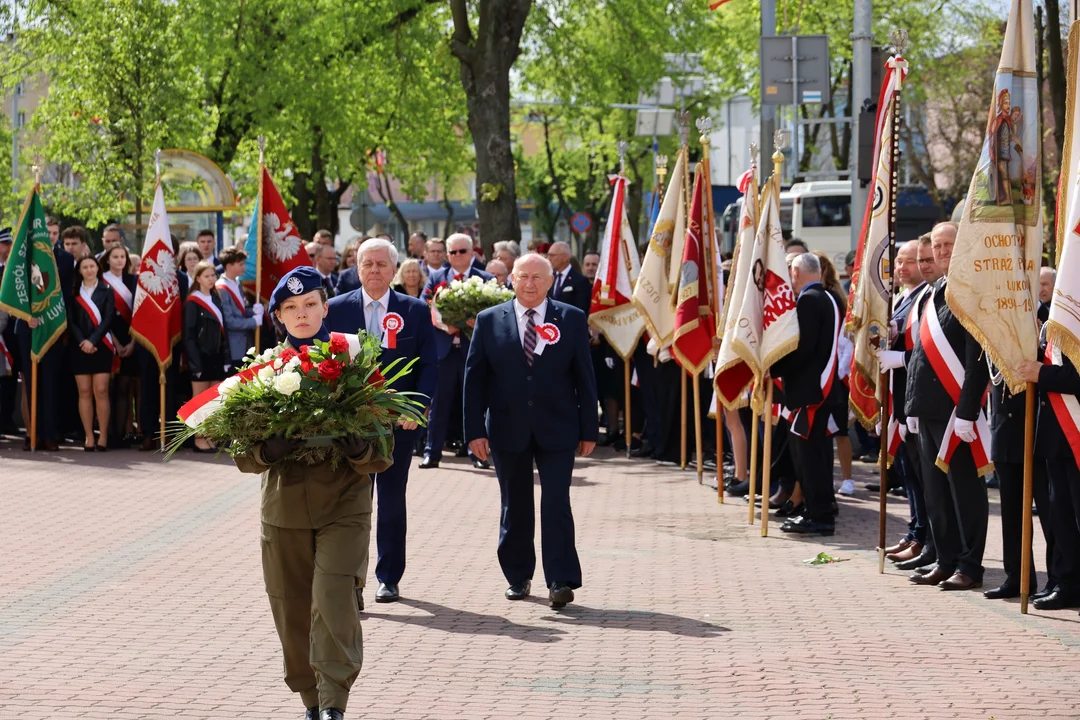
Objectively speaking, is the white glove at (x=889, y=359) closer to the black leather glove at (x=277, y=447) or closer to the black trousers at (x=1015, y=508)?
the black trousers at (x=1015, y=508)

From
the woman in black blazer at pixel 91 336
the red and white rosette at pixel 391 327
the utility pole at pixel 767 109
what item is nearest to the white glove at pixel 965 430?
the red and white rosette at pixel 391 327

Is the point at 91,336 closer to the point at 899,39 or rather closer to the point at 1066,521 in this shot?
the point at 899,39

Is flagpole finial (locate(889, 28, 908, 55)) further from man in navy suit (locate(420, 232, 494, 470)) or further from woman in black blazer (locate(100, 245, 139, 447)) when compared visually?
woman in black blazer (locate(100, 245, 139, 447))

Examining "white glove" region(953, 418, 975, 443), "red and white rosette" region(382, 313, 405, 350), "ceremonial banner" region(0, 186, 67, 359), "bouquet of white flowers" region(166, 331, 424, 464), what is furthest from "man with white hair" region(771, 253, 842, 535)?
"ceremonial banner" region(0, 186, 67, 359)

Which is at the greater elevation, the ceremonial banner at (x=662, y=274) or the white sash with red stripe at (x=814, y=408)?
the ceremonial banner at (x=662, y=274)

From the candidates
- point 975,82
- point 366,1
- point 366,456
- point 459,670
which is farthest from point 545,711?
point 975,82

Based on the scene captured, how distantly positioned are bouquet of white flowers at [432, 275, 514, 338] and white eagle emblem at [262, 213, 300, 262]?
5.93ft

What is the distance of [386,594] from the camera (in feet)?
29.5

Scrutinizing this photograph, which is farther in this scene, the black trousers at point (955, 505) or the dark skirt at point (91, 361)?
the dark skirt at point (91, 361)

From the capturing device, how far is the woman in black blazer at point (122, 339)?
16359 millimetres

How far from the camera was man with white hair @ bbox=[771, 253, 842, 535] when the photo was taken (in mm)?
11570

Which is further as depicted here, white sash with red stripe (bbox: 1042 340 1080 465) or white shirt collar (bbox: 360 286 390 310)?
white shirt collar (bbox: 360 286 390 310)

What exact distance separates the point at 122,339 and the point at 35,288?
101 cm

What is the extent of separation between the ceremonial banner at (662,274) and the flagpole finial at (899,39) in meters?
5.08
